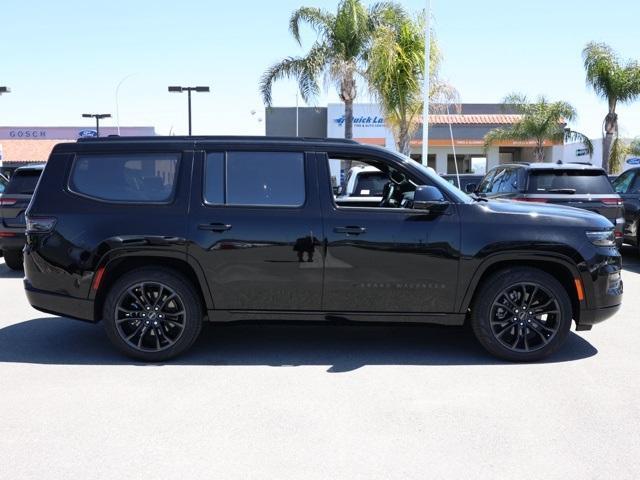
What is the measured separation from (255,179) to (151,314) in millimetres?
1461

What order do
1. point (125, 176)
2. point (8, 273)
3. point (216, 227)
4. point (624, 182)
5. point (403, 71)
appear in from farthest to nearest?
point (403, 71), point (624, 182), point (8, 273), point (125, 176), point (216, 227)

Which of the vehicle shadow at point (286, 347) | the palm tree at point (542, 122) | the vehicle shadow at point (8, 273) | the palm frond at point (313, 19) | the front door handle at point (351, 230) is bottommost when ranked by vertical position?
the vehicle shadow at point (8, 273)

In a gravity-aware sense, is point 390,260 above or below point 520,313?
above

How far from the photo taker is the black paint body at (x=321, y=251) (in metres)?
5.33

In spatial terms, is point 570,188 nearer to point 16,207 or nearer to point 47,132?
point 16,207

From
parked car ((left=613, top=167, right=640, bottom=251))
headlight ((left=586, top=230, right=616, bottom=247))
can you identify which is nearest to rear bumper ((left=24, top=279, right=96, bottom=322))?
headlight ((left=586, top=230, right=616, bottom=247))

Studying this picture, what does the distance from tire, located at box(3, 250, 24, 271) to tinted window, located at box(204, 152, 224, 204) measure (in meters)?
6.33

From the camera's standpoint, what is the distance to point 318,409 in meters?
4.39

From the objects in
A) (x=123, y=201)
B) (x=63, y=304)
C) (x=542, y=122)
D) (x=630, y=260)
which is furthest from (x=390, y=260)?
(x=542, y=122)

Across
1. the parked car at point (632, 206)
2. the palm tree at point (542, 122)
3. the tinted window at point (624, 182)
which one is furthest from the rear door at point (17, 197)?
the palm tree at point (542, 122)

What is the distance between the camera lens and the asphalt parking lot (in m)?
3.59

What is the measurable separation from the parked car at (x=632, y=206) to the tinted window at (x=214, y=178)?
8858mm

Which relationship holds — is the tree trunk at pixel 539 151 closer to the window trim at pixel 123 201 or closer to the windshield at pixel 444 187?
the windshield at pixel 444 187

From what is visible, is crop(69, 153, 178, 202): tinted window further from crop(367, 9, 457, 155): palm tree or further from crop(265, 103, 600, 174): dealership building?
crop(265, 103, 600, 174): dealership building
